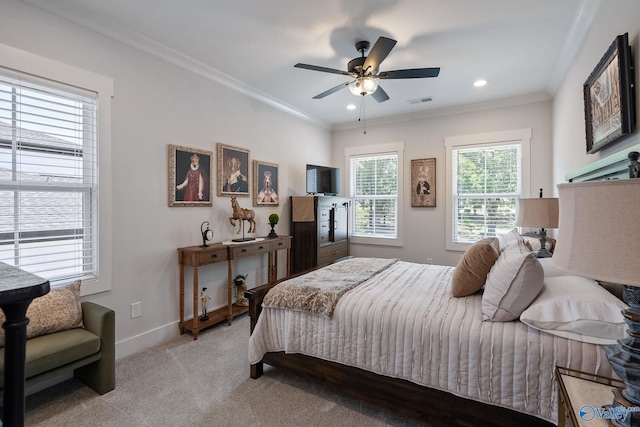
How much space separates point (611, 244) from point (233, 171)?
11.7 ft

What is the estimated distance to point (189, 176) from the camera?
10.7 feet

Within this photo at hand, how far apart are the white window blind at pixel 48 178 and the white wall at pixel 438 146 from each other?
4067mm

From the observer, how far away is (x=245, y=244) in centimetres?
351

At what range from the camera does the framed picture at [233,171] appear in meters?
3.63

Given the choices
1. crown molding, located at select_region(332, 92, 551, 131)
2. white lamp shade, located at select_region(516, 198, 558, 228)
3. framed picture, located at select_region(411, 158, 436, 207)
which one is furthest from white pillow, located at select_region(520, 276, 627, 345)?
crown molding, located at select_region(332, 92, 551, 131)

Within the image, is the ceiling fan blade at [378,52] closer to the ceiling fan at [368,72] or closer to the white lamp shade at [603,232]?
the ceiling fan at [368,72]

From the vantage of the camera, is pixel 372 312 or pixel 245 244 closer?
pixel 372 312

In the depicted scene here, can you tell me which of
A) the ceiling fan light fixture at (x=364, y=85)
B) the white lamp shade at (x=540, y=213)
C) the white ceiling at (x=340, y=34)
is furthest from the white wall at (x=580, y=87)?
the ceiling fan light fixture at (x=364, y=85)

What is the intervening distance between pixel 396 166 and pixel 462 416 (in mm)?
4102

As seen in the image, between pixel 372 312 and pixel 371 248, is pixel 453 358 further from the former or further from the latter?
pixel 371 248

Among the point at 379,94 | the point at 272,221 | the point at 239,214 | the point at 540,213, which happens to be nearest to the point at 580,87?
the point at 540,213

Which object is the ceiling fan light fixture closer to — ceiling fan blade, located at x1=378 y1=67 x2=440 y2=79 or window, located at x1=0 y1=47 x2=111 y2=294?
ceiling fan blade, located at x1=378 y1=67 x2=440 y2=79

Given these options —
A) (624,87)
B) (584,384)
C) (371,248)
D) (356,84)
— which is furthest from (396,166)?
(584,384)

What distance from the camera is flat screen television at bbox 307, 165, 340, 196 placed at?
4910 mm
